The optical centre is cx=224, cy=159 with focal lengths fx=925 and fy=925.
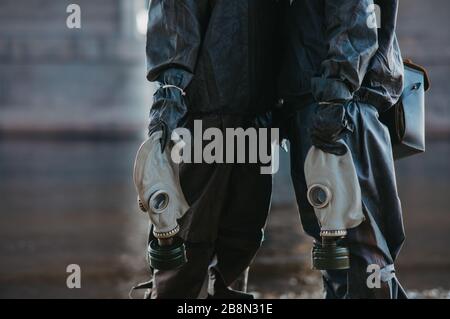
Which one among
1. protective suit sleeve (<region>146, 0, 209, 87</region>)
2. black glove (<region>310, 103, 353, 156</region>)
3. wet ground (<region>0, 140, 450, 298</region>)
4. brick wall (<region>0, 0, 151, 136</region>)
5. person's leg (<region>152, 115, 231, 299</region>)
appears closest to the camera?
A: black glove (<region>310, 103, 353, 156</region>)

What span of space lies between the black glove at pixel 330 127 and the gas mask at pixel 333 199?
0.07ft

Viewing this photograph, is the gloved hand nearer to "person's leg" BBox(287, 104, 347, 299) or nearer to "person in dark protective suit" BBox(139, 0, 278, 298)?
"person in dark protective suit" BBox(139, 0, 278, 298)

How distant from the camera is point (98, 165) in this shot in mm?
12891

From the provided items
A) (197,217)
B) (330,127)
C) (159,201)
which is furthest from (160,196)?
(330,127)

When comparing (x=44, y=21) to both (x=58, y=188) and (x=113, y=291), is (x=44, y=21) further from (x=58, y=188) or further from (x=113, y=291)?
(x=113, y=291)

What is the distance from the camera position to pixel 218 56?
348cm

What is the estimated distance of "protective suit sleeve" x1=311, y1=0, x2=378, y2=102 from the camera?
319 centimetres

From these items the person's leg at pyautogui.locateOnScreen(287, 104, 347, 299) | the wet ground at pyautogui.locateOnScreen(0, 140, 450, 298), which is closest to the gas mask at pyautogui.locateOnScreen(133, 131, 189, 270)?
the person's leg at pyautogui.locateOnScreen(287, 104, 347, 299)

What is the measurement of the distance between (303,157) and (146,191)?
599mm

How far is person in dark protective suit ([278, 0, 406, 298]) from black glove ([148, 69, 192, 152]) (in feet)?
1.34

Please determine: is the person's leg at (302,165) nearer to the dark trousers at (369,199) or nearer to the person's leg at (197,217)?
the dark trousers at (369,199)

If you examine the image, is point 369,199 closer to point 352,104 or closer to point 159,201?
point 352,104

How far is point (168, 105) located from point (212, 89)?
0.23 meters

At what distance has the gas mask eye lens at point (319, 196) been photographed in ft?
10.5
